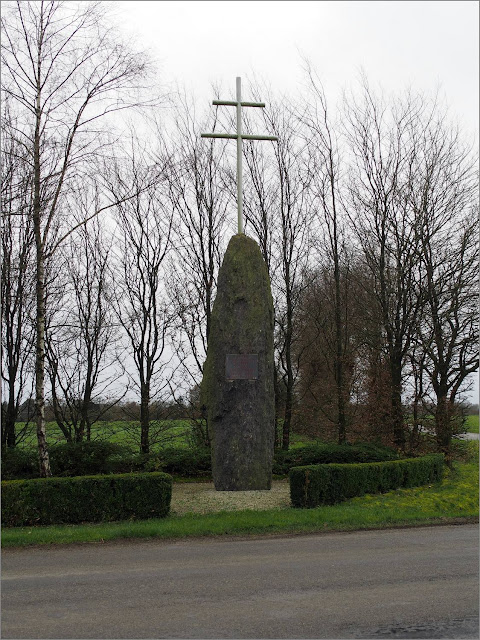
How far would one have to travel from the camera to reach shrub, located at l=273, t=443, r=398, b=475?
14102 mm

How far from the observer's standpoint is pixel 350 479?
10.8 metres

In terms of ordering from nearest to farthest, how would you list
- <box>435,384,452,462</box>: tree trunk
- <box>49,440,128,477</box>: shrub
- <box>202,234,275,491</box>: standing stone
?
<box>202,234,275,491</box>: standing stone
<box>49,440,128,477</box>: shrub
<box>435,384,452,462</box>: tree trunk

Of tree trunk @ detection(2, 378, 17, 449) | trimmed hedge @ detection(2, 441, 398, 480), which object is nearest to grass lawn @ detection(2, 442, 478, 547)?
trimmed hedge @ detection(2, 441, 398, 480)

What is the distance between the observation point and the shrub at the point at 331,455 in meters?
14.1

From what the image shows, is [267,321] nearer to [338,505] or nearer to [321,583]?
[338,505]

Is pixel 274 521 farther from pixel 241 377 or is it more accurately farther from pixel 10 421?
pixel 10 421

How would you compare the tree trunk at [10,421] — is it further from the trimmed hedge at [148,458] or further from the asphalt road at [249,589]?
the asphalt road at [249,589]

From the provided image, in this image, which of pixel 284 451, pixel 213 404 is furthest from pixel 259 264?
pixel 284 451

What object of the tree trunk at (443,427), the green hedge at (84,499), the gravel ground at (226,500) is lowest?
the gravel ground at (226,500)

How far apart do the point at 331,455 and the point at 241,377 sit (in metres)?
4.39

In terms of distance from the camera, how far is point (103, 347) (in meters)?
16.7

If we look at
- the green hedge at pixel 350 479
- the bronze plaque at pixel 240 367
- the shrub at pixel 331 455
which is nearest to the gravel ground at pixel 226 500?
the green hedge at pixel 350 479

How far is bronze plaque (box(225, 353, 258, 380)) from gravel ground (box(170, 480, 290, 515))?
222cm

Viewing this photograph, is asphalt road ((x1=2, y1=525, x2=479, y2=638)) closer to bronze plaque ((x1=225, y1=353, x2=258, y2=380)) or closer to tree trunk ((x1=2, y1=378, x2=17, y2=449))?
bronze plaque ((x1=225, y1=353, x2=258, y2=380))
